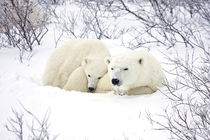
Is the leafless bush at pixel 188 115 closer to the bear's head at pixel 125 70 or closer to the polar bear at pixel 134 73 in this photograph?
the polar bear at pixel 134 73

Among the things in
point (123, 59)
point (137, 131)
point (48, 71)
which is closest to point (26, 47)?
point (48, 71)

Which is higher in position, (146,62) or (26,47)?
(146,62)

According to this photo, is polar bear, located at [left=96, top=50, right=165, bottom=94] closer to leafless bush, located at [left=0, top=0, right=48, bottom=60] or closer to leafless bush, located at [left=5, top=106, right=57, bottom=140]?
leafless bush, located at [left=5, top=106, right=57, bottom=140]

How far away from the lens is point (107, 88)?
144 inches

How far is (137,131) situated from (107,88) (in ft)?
4.46

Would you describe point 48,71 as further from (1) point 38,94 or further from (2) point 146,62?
(2) point 146,62

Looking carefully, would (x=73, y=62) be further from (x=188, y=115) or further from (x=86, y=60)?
(x=188, y=115)

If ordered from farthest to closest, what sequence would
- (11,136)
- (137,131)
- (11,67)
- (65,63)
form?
(11,67) < (65,63) < (11,136) < (137,131)

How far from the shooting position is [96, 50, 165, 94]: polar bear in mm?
3176

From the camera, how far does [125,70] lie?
3.20 m

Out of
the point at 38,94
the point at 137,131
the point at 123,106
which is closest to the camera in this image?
the point at 137,131

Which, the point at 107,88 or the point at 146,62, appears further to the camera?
the point at 107,88

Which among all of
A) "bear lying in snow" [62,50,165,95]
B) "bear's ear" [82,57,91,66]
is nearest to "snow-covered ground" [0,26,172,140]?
"bear lying in snow" [62,50,165,95]

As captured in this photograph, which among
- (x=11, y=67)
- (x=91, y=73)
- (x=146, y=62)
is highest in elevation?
(x=146, y=62)
